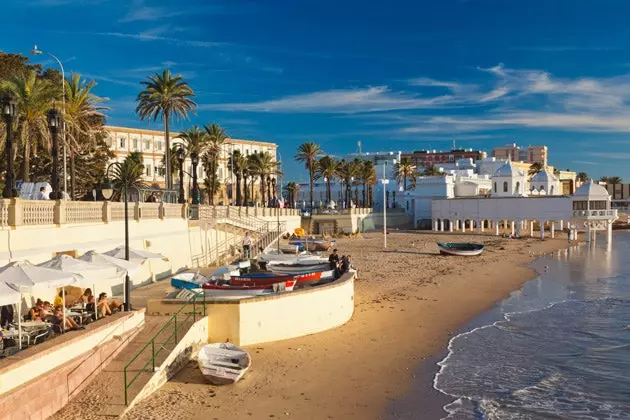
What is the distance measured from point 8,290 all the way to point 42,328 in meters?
2.08

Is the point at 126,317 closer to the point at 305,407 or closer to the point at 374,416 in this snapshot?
the point at 305,407

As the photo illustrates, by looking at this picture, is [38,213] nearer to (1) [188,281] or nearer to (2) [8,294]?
(1) [188,281]

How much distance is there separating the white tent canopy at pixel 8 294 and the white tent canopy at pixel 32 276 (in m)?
0.23

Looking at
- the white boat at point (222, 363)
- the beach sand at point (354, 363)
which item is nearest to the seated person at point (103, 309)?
the beach sand at point (354, 363)

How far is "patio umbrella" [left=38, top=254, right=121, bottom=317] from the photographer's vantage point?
1584cm

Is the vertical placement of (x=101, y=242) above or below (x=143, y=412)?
above

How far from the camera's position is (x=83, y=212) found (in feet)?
77.2

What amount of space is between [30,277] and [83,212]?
394 inches

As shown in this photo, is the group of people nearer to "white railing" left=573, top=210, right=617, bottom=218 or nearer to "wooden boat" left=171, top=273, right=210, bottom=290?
"wooden boat" left=171, top=273, right=210, bottom=290

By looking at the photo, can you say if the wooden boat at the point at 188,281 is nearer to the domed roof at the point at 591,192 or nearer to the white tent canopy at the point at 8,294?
the white tent canopy at the point at 8,294

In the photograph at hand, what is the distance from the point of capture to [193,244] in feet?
116

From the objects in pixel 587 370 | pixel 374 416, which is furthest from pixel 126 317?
pixel 587 370

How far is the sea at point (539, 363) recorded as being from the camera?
15.9 metres

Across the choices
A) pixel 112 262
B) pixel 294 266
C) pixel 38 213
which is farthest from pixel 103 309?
pixel 294 266
